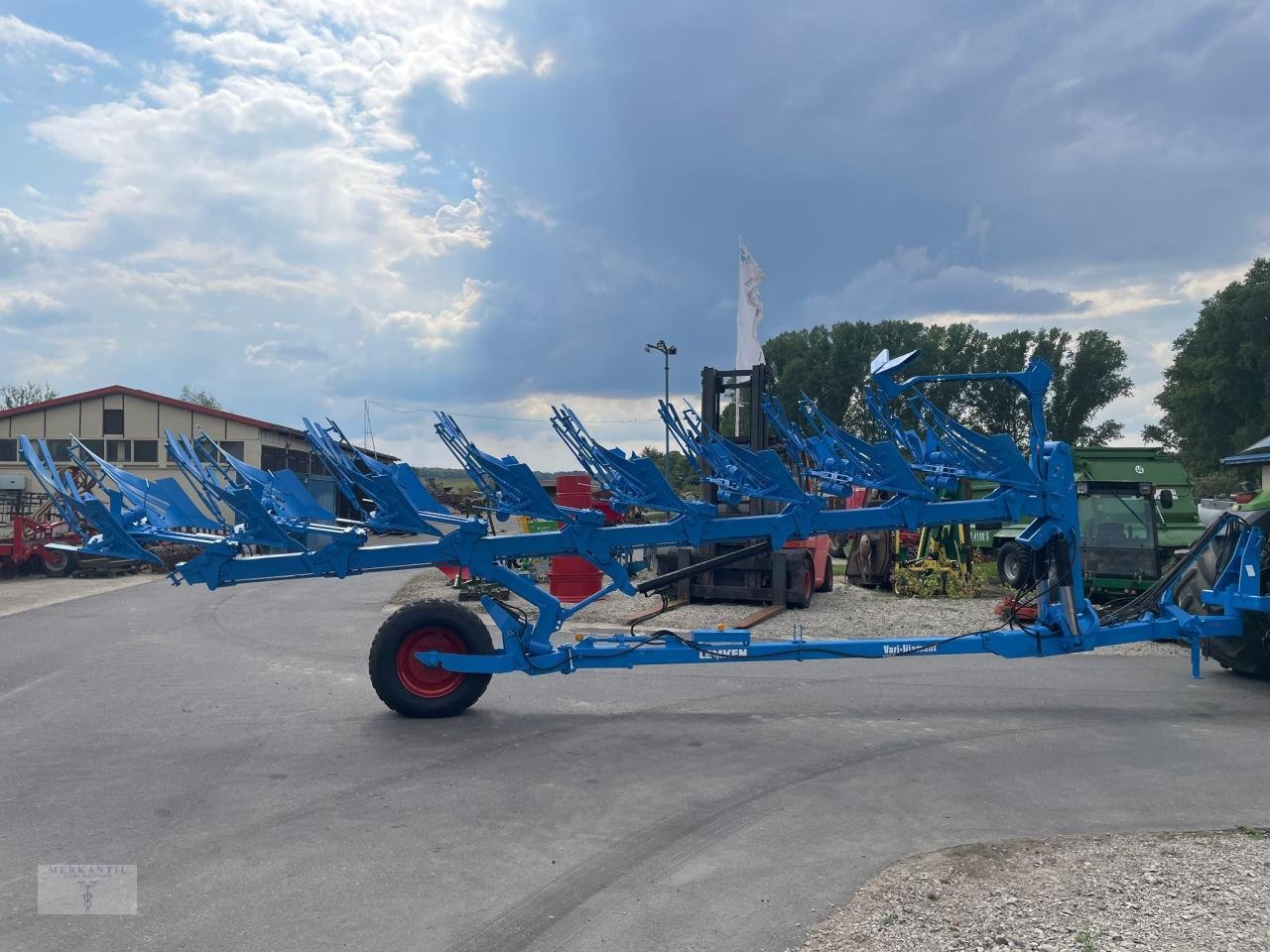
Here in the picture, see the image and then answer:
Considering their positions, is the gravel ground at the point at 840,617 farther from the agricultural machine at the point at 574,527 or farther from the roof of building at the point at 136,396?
the roof of building at the point at 136,396

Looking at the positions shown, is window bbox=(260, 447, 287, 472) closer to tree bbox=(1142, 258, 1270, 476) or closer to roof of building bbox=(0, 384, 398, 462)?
roof of building bbox=(0, 384, 398, 462)

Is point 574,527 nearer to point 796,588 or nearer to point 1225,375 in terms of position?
point 796,588

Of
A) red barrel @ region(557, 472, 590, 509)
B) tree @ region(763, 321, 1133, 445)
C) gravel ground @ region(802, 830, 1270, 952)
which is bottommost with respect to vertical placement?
gravel ground @ region(802, 830, 1270, 952)

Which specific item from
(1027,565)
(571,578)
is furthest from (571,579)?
(1027,565)

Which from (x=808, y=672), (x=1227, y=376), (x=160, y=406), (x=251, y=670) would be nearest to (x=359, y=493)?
(x=251, y=670)

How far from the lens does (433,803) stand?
19.7ft

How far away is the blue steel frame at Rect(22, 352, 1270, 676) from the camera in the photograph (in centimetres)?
769

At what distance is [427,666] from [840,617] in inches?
341

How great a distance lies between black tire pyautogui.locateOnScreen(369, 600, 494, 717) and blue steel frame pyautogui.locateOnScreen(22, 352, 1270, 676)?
0.20 m

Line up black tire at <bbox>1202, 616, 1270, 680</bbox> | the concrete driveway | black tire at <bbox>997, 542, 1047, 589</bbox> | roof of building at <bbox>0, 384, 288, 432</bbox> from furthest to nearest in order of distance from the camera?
roof of building at <bbox>0, 384, 288, 432</bbox>
black tire at <bbox>1202, 616, 1270, 680</bbox>
black tire at <bbox>997, 542, 1047, 589</bbox>
the concrete driveway

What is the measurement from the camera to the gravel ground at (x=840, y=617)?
13578 mm

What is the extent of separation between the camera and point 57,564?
80.1ft

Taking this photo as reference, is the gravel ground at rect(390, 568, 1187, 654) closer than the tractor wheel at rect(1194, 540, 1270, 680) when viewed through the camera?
No

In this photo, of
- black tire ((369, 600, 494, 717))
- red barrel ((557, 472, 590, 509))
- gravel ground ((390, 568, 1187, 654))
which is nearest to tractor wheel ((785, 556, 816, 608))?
gravel ground ((390, 568, 1187, 654))
